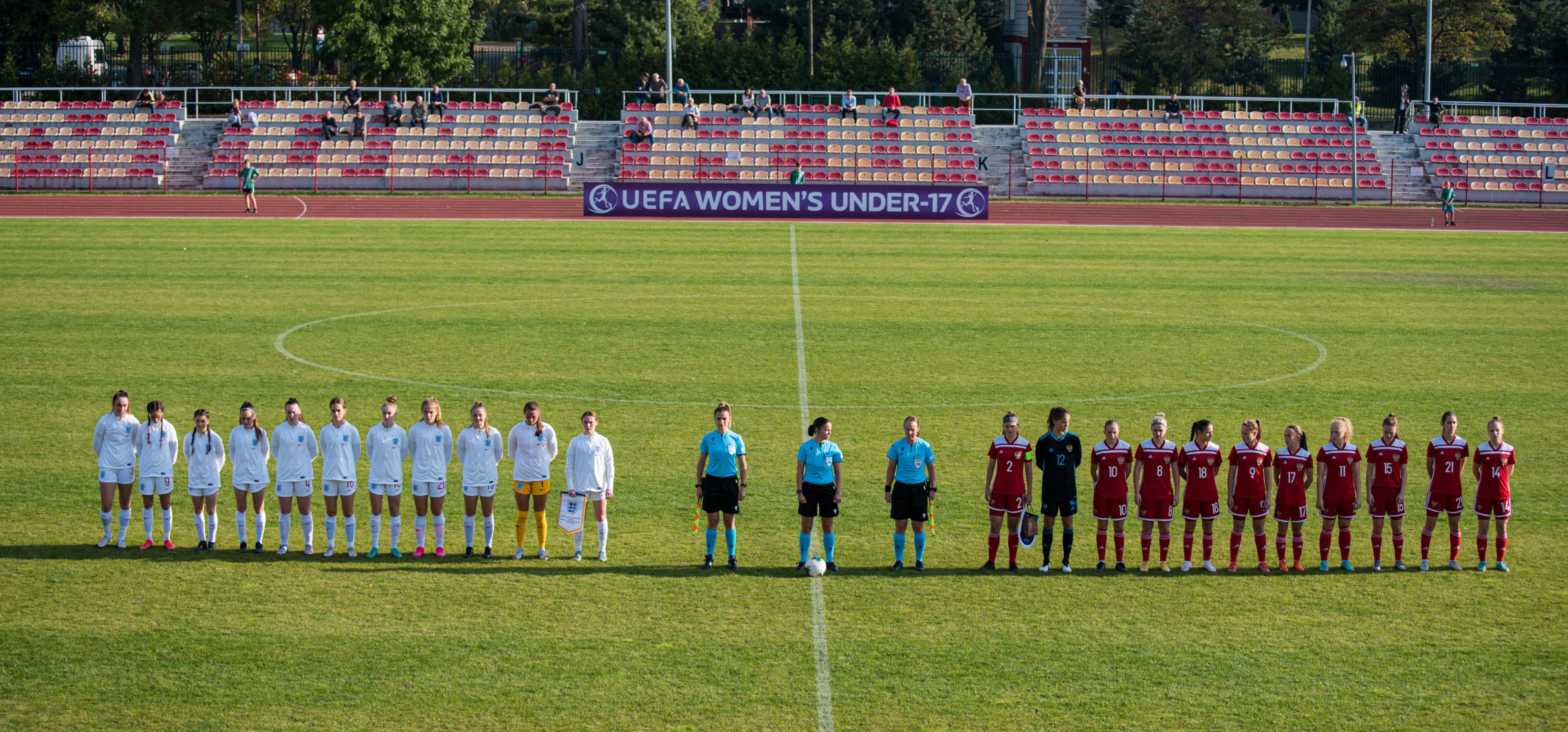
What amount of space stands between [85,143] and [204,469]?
4228cm

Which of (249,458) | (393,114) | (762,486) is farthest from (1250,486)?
(393,114)

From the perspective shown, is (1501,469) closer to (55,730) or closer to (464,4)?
(55,730)

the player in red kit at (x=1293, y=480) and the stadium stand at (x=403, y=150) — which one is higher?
the stadium stand at (x=403, y=150)

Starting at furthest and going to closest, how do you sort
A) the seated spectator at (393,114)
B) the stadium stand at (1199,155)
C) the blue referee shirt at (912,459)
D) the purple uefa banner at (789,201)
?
the seated spectator at (393,114)
the stadium stand at (1199,155)
the purple uefa banner at (789,201)
the blue referee shirt at (912,459)

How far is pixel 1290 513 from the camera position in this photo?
12156mm

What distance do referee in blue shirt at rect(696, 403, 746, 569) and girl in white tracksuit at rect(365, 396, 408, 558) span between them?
9.11 feet

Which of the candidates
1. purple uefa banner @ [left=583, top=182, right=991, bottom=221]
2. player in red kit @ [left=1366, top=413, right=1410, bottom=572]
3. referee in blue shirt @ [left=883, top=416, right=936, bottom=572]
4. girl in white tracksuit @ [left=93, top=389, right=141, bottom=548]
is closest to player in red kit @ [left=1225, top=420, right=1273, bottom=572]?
player in red kit @ [left=1366, top=413, right=1410, bottom=572]

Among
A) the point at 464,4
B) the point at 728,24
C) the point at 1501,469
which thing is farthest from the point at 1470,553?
the point at 728,24

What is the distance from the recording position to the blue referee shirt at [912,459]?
39.1 ft

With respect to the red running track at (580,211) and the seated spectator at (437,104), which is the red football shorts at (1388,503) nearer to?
the red running track at (580,211)

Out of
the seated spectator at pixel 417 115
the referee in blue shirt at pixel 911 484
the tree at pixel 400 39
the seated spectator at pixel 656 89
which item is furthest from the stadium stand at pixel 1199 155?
the referee in blue shirt at pixel 911 484

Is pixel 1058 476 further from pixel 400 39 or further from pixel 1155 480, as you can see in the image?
pixel 400 39

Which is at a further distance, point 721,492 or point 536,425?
point 536,425

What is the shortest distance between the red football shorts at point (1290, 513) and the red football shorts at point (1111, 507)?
138cm
